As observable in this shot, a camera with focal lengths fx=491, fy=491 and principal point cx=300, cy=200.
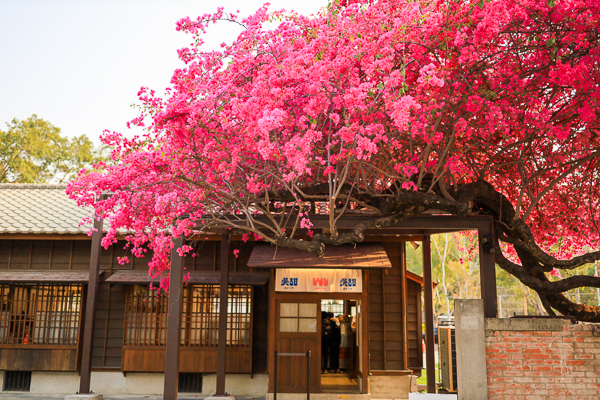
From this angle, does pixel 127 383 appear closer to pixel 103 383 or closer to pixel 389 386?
pixel 103 383

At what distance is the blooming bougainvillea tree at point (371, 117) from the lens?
6090 mm

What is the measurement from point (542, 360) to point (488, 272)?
4.91 feet

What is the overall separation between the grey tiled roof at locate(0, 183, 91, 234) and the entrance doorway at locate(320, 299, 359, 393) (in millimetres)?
6921

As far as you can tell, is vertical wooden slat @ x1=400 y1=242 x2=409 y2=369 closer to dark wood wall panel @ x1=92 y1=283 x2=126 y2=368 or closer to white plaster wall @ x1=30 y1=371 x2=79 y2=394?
dark wood wall panel @ x1=92 y1=283 x2=126 y2=368

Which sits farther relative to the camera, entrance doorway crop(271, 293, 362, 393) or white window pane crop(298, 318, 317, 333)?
white window pane crop(298, 318, 317, 333)

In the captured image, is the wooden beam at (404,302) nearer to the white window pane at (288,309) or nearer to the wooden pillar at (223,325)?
the white window pane at (288,309)

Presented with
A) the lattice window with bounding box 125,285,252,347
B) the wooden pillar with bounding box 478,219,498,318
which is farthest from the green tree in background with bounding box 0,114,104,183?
the wooden pillar with bounding box 478,219,498,318

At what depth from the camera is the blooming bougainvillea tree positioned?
240 inches

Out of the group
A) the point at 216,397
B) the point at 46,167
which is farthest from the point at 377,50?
the point at 46,167

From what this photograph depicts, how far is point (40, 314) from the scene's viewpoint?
1211cm

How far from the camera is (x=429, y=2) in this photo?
22.6 feet

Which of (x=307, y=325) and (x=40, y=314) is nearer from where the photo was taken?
(x=307, y=325)

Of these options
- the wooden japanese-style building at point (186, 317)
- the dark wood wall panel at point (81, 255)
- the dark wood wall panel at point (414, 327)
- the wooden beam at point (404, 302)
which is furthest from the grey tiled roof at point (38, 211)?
the dark wood wall panel at point (414, 327)

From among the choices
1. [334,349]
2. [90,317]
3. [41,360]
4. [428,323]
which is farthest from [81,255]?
[428,323]
